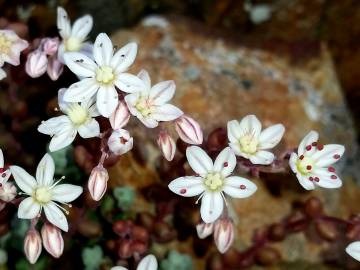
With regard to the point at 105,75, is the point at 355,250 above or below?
below

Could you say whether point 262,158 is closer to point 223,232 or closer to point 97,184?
point 223,232

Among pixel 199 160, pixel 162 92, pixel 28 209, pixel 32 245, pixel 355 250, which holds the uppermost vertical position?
pixel 162 92

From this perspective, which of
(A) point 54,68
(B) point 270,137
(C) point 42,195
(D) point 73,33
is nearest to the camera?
(C) point 42,195

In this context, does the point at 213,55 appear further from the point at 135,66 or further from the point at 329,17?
the point at 329,17

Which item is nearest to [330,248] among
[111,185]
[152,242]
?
[152,242]

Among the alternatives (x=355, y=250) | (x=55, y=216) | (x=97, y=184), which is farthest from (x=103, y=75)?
(x=355, y=250)

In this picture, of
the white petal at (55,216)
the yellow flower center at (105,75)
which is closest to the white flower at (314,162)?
the yellow flower center at (105,75)

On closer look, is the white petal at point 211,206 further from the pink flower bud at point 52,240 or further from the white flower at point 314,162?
the pink flower bud at point 52,240
